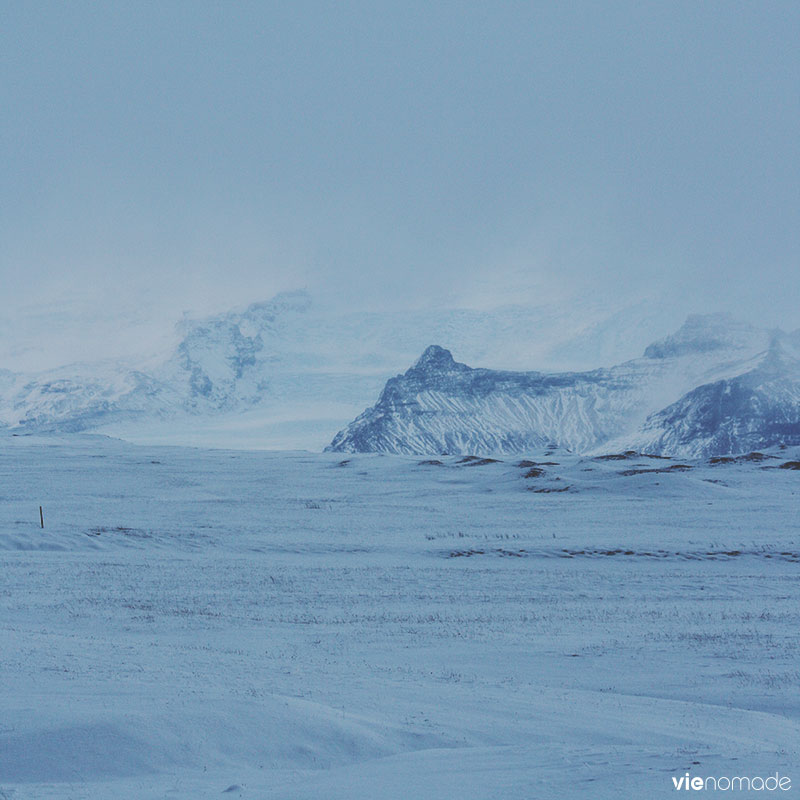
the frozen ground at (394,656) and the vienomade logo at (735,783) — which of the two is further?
the frozen ground at (394,656)

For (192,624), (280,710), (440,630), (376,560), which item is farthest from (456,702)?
(376,560)

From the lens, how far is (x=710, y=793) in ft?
30.1

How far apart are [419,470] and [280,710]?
95.2 meters

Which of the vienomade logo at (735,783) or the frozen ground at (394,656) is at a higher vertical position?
the vienomade logo at (735,783)

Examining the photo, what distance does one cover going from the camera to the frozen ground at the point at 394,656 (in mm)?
11148

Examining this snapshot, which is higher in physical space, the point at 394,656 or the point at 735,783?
the point at 735,783

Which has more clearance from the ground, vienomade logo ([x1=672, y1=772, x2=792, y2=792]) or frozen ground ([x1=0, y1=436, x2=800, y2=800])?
vienomade logo ([x1=672, y1=772, x2=792, y2=792])

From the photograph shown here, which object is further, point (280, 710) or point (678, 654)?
point (678, 654)

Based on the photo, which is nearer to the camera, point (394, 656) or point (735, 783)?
point (735, 783)

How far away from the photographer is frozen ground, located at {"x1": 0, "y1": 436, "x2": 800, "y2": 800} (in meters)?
11.1

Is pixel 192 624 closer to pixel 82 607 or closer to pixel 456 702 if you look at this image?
pixel 82 607

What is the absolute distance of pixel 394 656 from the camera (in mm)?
21016

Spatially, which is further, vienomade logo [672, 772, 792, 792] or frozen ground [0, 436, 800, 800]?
frozen ground [0, 436, 800, 800]

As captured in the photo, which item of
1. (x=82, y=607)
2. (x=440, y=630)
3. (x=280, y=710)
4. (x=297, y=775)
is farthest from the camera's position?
(x=82, y=607)
